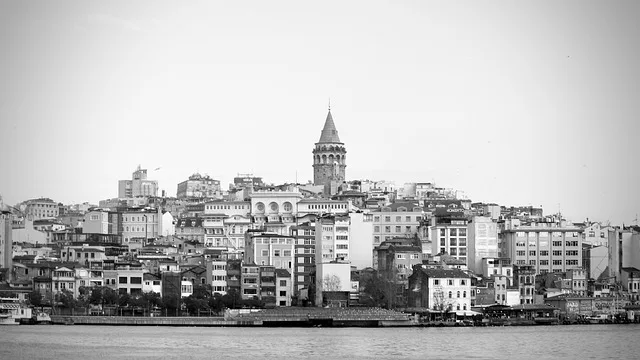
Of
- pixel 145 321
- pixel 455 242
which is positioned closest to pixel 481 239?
pixel 455 242

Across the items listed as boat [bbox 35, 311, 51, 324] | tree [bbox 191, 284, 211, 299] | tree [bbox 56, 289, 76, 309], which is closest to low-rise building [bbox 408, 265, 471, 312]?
tree [bbox 191, 284, 211, 299]

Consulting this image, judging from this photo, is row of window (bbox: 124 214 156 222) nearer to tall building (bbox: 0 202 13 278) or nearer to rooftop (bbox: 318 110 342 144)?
tall building (bbox: 0 202 13 278)

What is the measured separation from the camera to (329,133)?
407ft

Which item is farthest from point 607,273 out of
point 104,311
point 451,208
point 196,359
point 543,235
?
point 196,359

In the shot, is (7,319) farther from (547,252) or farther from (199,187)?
(199,187)

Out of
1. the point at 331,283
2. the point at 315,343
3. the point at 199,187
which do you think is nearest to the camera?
the point at 315,343

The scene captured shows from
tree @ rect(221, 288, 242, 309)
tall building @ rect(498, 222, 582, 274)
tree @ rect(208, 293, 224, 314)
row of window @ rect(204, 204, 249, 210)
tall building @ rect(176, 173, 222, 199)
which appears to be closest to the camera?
tree @ rect(208, 293, 224, 314)

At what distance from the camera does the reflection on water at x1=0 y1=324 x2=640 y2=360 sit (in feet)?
192

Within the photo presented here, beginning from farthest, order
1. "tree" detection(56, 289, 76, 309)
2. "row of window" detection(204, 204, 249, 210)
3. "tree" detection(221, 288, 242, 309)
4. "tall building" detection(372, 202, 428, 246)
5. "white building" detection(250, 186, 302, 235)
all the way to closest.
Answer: "row of window" detection(204, 204, 249, 210) → "white building" detection(250, 186, 302, 235) → "tall building" detection(372, 202, 428, 246) → "tree" detection(221, 288, 242, 309) → "tree" detection(56, 289, 76, 309)

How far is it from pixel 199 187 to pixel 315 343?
7546cm

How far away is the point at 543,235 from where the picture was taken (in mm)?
94125

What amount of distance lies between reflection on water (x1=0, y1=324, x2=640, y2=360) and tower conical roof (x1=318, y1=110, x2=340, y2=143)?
48546 mm

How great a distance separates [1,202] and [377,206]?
2334cm

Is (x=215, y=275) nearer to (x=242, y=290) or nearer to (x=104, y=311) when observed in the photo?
(x=242, y=290)
